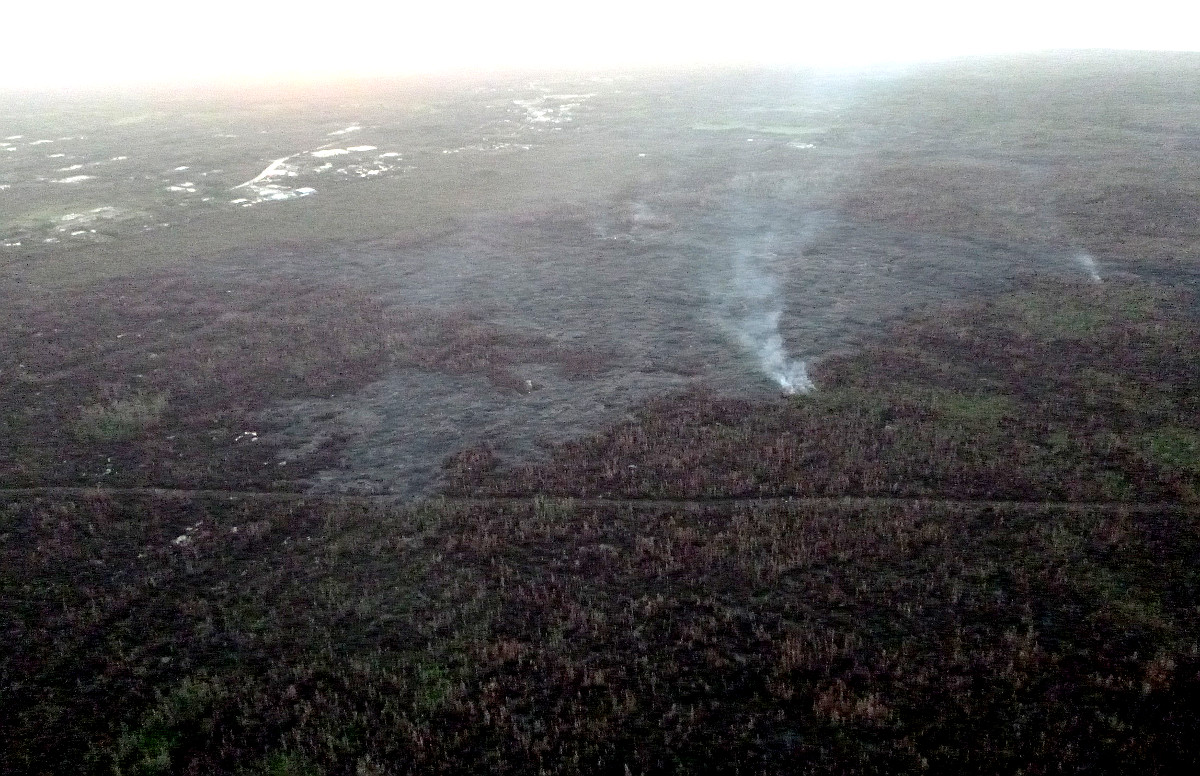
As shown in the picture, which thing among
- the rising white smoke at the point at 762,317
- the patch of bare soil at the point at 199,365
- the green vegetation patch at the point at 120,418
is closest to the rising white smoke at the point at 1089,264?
the rising white smoke at the point at 762,317

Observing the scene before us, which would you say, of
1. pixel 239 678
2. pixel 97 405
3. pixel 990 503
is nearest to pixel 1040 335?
pixel 990 503

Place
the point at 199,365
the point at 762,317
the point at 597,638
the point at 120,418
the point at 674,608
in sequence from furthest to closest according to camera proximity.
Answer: the point at 762,317 < the point at 199,365 < the point at 120,418 < the point at 674,608 < the point at 597,638

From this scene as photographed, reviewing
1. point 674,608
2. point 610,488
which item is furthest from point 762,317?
point 674,608

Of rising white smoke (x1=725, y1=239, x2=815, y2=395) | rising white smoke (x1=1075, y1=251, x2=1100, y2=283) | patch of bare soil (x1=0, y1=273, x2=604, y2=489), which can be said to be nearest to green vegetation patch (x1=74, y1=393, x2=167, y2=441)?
patch of bare soil (x1=0, y1=273, x2=604, y2=489)

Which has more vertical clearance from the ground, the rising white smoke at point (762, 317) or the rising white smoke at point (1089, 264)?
the rising white smoke at point (1089, 264)

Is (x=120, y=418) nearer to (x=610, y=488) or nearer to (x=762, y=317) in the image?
(x=610, y=488)

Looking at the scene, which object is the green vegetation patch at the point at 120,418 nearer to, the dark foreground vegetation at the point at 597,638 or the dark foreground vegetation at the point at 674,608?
the dark foreground vegetation at the point at 674,608
